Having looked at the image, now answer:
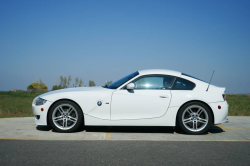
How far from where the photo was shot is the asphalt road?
3553mm

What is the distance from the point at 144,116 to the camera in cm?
557

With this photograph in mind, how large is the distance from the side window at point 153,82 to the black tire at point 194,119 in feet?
2.18

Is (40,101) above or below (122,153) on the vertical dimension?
above

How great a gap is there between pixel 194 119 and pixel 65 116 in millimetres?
2963

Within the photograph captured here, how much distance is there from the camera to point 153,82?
19.0 ft

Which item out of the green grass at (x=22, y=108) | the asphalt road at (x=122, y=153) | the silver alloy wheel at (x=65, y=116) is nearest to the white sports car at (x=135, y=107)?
the silver alloy wheel at (x=65, y=116)

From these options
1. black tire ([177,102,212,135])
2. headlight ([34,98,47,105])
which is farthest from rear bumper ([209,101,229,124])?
headlight ([34,98,47,105])

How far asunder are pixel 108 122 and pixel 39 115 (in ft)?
5.28

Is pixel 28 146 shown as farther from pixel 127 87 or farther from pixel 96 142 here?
pixel 127 87

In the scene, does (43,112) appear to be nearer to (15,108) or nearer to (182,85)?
(182,85)

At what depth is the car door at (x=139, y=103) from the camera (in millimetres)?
5547

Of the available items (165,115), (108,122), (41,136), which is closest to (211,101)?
(165,115)

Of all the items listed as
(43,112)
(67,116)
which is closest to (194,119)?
(67,116)

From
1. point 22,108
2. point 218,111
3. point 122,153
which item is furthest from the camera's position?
point 22,108
